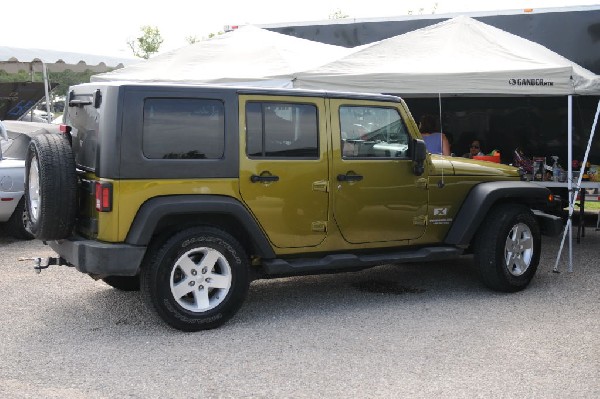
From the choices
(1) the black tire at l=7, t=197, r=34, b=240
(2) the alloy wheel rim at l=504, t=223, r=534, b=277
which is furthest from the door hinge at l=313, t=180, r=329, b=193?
(1) the black tire at l=7, t=197, r=34, b=240

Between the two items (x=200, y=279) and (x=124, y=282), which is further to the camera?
(x=124, y=282)

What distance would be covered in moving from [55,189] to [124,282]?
1425mm

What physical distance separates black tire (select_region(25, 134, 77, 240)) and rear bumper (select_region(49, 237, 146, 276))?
0.68 ft

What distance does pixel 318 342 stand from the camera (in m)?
5.29

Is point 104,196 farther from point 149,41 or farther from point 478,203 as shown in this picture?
point 149,41

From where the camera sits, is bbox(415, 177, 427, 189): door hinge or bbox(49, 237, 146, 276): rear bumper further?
bbox(415, 177, 427, 189): door hinge

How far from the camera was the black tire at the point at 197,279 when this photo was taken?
5.29m

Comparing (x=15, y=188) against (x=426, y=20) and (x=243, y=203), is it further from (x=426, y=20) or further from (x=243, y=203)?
(x=426, y=20)

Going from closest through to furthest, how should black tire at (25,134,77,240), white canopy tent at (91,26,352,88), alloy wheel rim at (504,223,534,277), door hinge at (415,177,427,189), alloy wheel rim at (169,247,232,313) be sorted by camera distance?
black tire at (25,134,77,240)
alloy wheel rim at (169,247,232,313)
door hinge at (415,177,427,189)
alloy wheel rim at (504,223,534,277)
white canopy tent at (91,26,352,88)

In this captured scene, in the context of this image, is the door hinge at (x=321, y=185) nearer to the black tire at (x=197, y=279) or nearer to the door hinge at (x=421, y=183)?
the black tire at (x=197, y=279)

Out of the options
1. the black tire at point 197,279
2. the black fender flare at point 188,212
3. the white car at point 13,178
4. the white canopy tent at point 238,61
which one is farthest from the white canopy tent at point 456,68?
the white car at point 13,178

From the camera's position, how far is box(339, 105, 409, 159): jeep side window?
6117 mm

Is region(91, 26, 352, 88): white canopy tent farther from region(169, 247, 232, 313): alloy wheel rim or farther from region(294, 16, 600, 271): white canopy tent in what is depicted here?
region(169, 247, 232, 313): alloy wheel rim

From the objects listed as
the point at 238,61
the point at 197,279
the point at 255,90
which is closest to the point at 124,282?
the point at 197,279
